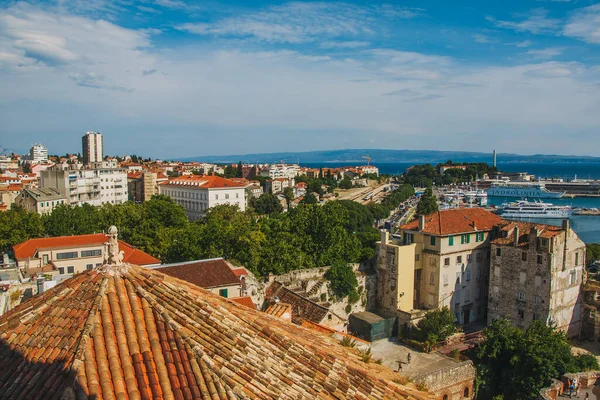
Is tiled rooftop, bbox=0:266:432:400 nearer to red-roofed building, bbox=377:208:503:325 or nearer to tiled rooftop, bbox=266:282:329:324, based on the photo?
tiled rooftop, bbox=266:282:329:324

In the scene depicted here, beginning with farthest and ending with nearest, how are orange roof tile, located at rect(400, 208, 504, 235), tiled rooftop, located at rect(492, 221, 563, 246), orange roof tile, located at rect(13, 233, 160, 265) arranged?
orange roof tile, located at rect(13, 233, 160, 265) < orange roof tile, located at rect(400, 208, 504, 235) < tiled rooftop, located at rect(492, 221, 563, 246)

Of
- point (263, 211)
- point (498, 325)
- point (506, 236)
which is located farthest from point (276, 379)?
point (263, 211)

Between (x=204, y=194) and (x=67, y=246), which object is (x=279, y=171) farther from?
(x=67, y=246)

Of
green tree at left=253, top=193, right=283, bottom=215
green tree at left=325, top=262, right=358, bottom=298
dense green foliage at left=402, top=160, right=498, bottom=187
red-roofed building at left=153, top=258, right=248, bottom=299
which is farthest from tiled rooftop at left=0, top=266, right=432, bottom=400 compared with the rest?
dense green foliage at left=402, top=160, right=498, bottom=187

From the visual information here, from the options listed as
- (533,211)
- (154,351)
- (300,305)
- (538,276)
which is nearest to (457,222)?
(538,276)

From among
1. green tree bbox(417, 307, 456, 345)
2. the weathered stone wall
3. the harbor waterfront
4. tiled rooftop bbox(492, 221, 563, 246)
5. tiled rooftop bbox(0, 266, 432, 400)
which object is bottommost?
the harbor waterfront
